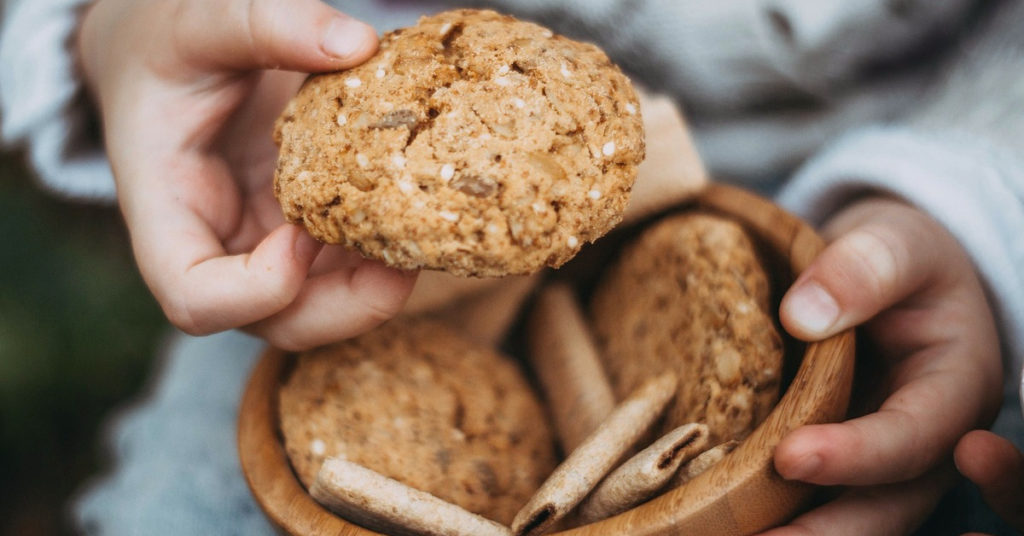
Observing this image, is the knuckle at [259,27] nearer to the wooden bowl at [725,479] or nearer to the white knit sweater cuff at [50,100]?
the wooden bowl at [725,479]

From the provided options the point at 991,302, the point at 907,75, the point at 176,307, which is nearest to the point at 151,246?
the point at 176,307

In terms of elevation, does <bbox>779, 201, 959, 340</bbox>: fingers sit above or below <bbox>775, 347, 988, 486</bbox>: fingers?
above

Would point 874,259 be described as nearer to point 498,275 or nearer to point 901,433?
point 901,433

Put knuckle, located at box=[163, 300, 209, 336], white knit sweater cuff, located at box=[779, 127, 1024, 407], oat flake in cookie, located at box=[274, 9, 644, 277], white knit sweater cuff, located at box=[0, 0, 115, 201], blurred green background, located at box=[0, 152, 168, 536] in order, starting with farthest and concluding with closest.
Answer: blurred green background, located at box=[0, 152, 168, 536] < white knit sweater cuff, located at box=[0, 0, 115, 201] < white knit sweater cuff, located at box=[779, 127, 1024, 407] < knuckle, located at box=[163, 300, 209, 336] < oat flake in cookie, located at box=[274, 9, 644, 277]

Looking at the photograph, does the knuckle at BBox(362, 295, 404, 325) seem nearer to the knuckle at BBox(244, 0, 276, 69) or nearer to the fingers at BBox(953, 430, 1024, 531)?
the knuckle at BBox(244, 0, 276, 69)

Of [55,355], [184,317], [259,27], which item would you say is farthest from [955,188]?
[55,355]

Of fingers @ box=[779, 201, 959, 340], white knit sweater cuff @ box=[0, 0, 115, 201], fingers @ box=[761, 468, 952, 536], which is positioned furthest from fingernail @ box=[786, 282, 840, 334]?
white knit sweater cuff @ box=[0, 0, 115, 201]
